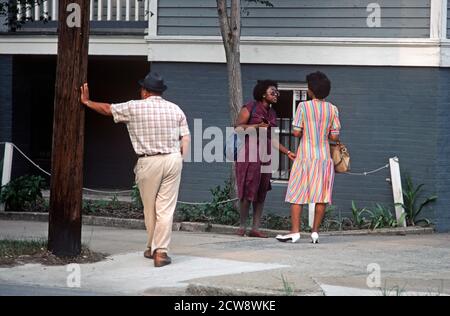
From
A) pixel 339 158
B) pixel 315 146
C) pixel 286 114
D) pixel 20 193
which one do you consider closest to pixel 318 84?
pixel 315 146

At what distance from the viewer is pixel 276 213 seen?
51.9 ft

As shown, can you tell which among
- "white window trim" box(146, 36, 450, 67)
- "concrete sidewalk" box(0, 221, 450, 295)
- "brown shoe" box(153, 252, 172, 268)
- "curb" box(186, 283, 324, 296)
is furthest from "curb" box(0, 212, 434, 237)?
"curb" box(186, 283, 324, 296)

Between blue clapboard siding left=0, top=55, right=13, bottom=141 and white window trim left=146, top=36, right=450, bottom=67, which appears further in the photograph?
blue clapboard siding left=0, top=55, right=13, bottom=141

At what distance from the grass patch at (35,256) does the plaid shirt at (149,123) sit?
1245 millimetres

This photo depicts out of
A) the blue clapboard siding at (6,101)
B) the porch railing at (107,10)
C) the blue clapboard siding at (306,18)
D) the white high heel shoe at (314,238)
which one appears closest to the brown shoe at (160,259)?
the white high heel shoe at (314,238)

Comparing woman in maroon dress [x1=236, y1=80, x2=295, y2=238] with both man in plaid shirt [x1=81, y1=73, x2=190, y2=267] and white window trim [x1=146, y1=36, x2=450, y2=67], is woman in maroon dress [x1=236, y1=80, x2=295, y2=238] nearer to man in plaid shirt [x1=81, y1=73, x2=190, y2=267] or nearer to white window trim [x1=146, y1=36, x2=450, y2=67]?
man in plaid shirt [x1=81, y1=73, x2=190, y2=267]

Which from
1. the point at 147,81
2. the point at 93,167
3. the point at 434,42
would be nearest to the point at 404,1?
the point at 434,42

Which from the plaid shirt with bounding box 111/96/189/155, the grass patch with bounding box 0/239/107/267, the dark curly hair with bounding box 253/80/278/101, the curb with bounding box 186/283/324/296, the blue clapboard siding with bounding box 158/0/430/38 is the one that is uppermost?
the blue clapboard siding with bounding box 158/0/430/38

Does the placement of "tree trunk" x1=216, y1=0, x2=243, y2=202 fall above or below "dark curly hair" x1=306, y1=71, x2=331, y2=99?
above

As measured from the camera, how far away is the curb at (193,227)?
13.8m

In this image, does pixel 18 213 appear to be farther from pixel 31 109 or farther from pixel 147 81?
pixel 147 81

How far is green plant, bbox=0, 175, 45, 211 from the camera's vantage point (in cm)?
1562

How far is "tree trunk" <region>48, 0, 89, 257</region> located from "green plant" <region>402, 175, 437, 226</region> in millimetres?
6153

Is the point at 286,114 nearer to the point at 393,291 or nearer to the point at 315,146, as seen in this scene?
the point at 315,146
